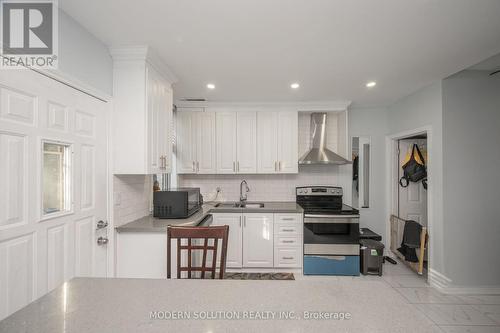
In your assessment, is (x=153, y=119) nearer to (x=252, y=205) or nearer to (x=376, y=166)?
(x=252, y=205)

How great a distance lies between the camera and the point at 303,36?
1.86 m

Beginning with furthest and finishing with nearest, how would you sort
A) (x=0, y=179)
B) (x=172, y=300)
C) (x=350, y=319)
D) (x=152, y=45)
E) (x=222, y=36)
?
(x=152, y=45)
(x=222, y=36)
(x=0, y=179)
(x=172, y=300)
(x=350, y=319)

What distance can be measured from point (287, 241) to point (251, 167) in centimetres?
121

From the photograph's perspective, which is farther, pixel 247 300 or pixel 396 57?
pixel 396 57

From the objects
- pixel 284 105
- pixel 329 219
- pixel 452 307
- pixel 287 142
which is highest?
pixel 284 105

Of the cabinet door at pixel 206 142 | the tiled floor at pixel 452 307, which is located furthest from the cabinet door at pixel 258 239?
the tiled floor at pixel 452 307

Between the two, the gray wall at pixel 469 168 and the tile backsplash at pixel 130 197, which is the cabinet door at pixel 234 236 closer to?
the tile backsplash at pixel 130 197

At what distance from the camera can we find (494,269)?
2674 millimetres

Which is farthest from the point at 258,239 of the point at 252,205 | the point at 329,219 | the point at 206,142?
the point at 206,142

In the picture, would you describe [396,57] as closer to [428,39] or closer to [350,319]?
[428,39]

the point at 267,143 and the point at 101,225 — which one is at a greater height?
the point at 267,143

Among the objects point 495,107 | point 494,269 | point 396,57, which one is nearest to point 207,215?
point 396,57

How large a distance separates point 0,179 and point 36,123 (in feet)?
1.24

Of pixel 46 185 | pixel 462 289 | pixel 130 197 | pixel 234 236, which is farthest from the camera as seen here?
pixel 234 236
